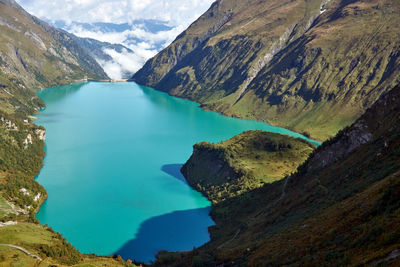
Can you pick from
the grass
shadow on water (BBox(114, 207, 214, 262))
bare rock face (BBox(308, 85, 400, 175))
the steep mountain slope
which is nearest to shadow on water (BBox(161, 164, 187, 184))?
shadow on water (BBox(114, 207, 214, 262))

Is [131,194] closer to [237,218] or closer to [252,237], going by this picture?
[237,218]

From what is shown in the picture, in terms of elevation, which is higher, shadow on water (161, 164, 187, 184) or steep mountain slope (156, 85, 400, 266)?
shadow on water (161, 164, 187, 184)

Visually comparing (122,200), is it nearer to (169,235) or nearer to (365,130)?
(169,235)

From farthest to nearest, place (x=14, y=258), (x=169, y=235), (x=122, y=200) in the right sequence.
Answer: (x=122, y=200) → (x=169, y=235) → (x=14, y=258)

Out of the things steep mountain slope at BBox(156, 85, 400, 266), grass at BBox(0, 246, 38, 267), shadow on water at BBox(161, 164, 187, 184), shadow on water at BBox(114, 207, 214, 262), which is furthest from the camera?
shadow on water at BBox(161, 164, 187, 184)

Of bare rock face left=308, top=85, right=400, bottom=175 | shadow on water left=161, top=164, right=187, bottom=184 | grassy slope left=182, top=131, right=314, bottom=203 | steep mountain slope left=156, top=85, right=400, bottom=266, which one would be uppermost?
shadow on water left=161, top=164, right=187, bottom=184

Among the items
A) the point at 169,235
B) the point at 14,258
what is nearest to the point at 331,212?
the point at 14,258

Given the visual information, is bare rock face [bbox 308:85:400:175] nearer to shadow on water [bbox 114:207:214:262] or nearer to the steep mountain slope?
the steep mountain slope
